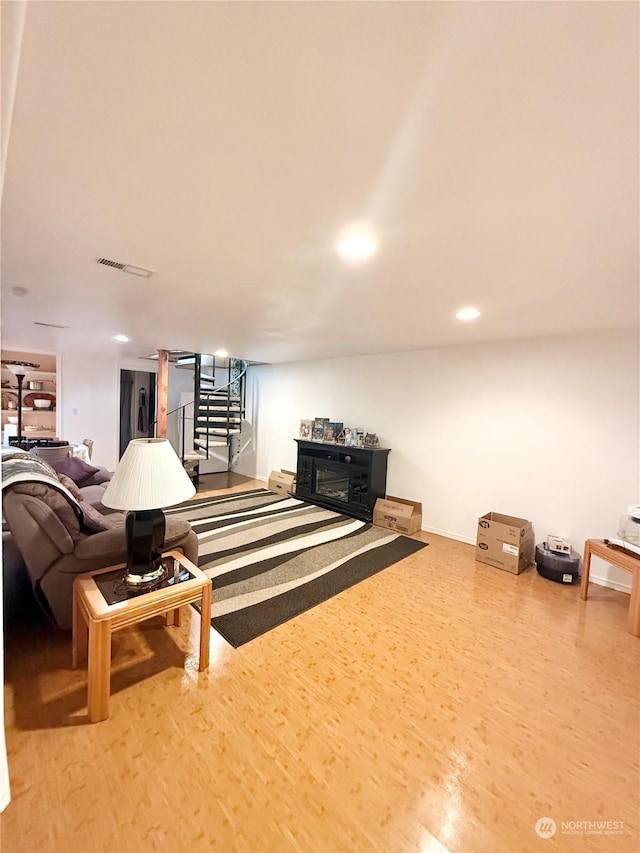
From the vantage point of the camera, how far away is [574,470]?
10.7 ft

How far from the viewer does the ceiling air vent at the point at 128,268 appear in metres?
1.96

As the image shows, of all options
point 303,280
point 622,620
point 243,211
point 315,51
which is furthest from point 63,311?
point 622,620

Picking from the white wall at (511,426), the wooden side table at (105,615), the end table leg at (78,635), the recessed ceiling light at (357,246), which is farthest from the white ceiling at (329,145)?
the end table leg at (78,635)

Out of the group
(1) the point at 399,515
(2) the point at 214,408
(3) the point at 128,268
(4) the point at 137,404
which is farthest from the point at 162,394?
(1) the point at 399,515

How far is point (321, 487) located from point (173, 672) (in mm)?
3433

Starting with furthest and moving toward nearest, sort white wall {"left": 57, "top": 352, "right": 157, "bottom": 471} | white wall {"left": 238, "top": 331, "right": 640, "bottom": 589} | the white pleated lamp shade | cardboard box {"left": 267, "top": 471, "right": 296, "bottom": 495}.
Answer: white wall {"left": 57, "top": 352, "right": 157, "bottom": 471}, cardboard box {"left": 267, "top": 471, "right": 296, "bottom": 495}, white wall {"left": 238, "top": 331, "right": 640, "bottom": 589}, the white pleated lamp shade

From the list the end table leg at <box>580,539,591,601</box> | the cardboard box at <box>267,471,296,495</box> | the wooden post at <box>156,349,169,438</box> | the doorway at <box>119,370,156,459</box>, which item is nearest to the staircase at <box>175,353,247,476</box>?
the wooden post at <box>156,349,169,438</box>

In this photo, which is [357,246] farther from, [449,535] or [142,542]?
[449,535]

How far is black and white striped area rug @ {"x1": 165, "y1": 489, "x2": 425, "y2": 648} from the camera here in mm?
2466

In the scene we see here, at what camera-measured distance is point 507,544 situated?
10.7ft

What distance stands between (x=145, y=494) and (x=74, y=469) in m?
2.93

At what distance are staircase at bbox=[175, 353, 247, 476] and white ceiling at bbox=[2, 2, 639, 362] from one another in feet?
13.4

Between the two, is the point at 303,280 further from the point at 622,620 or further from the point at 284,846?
the point at 622,620

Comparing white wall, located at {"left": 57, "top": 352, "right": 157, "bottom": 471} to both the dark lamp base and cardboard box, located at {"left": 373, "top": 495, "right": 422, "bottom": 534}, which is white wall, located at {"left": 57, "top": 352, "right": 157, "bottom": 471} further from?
the dark lamp base
